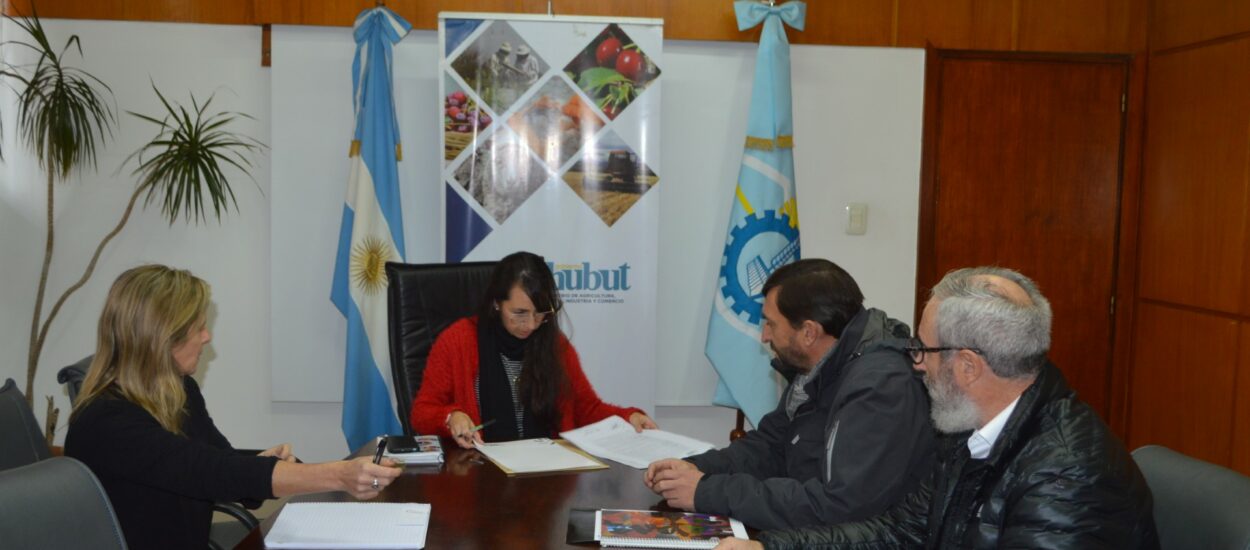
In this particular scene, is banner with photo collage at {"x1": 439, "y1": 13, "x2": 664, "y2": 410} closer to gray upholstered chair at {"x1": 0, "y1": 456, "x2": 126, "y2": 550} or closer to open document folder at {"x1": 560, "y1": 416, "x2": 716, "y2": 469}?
open document folder at {"x1": 560, "y1": 416, "x2": 716, "y2": 469}

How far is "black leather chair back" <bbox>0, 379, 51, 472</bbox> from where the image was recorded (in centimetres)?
214

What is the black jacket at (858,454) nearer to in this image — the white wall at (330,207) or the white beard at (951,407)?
the white beard at (951,407)

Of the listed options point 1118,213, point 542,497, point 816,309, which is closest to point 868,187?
point 1118,213

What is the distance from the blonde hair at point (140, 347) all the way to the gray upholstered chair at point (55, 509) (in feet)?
1.63

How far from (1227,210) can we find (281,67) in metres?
4.03

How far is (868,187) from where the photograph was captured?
478 cm

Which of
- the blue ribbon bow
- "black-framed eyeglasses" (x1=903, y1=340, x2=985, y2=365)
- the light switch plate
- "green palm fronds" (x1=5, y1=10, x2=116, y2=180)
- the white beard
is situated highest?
the blue ribbon bow

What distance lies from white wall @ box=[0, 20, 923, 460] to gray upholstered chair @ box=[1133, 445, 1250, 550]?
2940 millimetres

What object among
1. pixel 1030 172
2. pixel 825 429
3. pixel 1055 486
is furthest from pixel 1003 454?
pixel 1030 172

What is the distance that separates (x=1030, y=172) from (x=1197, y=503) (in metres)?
3.38

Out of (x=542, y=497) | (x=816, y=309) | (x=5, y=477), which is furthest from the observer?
(x=816, y=309)

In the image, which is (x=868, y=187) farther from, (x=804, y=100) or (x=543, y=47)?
(x=543, y=47)

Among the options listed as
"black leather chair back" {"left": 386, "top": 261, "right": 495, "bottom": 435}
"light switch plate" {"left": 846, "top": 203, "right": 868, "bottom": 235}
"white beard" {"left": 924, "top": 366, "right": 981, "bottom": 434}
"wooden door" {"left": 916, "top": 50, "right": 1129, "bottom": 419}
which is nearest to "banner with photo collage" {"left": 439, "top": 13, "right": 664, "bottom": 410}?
A: "black leather chair back" {"left": 386, "top": 261, "right": 495, "bottom": 435}

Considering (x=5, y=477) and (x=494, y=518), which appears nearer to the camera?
(x=5, y=477)
